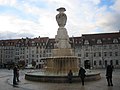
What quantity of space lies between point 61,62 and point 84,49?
217ft

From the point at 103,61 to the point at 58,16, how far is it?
60524mm

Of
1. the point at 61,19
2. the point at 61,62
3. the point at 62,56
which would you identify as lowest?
the point at 61,62

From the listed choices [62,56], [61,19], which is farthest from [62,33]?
[62,56]

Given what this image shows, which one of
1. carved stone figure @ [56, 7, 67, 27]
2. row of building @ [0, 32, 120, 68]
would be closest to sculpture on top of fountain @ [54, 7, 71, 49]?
carved stone figure @ [56, 7, 67, 27]

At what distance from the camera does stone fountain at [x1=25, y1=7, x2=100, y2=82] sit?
21094mm

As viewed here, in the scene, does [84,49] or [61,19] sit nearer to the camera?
[61,19]

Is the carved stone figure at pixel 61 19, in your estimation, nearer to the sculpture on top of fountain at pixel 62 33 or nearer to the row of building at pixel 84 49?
the sculpture on top of fountain at pixel 62 33

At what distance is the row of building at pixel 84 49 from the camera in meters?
83.6

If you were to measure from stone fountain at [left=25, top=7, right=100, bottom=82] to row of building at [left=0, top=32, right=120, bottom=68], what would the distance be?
144 ft

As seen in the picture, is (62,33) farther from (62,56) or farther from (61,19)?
(62,56)

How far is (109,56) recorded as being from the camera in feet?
276

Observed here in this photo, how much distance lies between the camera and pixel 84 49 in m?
88.8

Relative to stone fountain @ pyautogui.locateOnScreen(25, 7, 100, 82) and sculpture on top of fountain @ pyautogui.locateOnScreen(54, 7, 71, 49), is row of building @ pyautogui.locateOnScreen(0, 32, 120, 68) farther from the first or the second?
stone fountain @ pyautogui.locateOnScreen(25, 7, 100, 82)

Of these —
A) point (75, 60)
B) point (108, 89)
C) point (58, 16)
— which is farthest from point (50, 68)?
point (108, 89)
